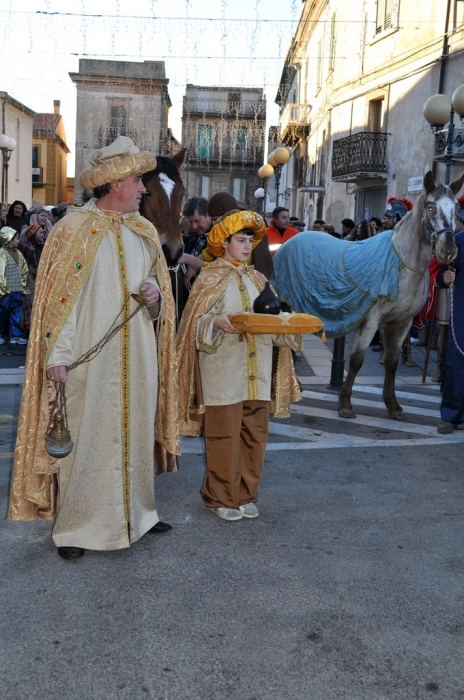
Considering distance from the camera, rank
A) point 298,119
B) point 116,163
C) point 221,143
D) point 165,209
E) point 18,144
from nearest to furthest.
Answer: point 116,163, point 165,209, point 298,119, point 18,144, point 221,143

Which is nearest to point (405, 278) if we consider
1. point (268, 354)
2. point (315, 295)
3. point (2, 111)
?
point (315, 295)

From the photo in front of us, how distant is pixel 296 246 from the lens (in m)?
7.64

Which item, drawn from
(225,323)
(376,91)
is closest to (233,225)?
(225,323)

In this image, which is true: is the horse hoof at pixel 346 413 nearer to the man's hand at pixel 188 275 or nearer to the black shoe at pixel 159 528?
the man's hand at pixel 188 275

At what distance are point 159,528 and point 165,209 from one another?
2226mm

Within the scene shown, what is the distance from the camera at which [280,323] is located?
3715 millimetres

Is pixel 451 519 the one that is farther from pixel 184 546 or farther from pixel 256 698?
pixel 256 698

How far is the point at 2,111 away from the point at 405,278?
96.2 feet

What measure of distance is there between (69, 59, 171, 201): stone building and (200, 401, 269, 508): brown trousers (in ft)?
122

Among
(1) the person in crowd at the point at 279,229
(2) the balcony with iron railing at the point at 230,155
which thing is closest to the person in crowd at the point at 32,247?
(1) the person in crowd at the point at 279,229

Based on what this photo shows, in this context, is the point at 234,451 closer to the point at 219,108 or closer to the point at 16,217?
the point at 16,217

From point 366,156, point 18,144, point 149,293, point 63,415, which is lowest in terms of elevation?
point 63,415

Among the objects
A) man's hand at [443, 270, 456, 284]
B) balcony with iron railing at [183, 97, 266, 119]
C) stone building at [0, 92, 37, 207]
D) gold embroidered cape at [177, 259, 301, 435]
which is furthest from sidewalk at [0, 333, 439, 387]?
balcony with iron railing at [183, 97, 266, 119]

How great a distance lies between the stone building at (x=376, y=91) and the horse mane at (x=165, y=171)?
394 inches
